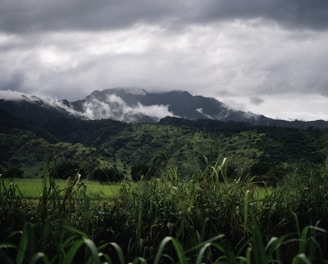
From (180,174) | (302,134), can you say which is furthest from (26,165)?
(180,174)

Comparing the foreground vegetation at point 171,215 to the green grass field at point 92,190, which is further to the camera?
the green grass field at point 92,190

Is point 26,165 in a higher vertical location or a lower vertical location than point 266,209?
lower

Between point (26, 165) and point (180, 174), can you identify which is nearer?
point (180, 174)

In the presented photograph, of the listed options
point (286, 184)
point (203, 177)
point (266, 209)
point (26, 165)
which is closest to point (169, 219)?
point (203, 177)

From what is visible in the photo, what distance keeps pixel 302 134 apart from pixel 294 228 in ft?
603

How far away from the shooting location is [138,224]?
5.32 m

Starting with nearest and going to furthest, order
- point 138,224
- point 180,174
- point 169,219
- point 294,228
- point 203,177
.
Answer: point 138,224, point 169,219, point 294,228, point 203,177, point 180,174

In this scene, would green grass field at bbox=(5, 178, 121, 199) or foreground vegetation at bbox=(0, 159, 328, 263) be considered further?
green grass field at bbox=(5, 178, 121, 199)

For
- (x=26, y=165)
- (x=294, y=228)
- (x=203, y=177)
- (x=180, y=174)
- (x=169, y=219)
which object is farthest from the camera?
(x=26, y=165)

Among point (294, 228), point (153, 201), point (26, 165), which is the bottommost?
point (26, 165)

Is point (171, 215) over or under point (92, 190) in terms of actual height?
over

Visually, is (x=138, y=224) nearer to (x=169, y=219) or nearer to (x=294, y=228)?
(x=169, y=219)

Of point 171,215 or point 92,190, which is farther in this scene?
point 92,190

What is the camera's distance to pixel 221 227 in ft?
18.7
